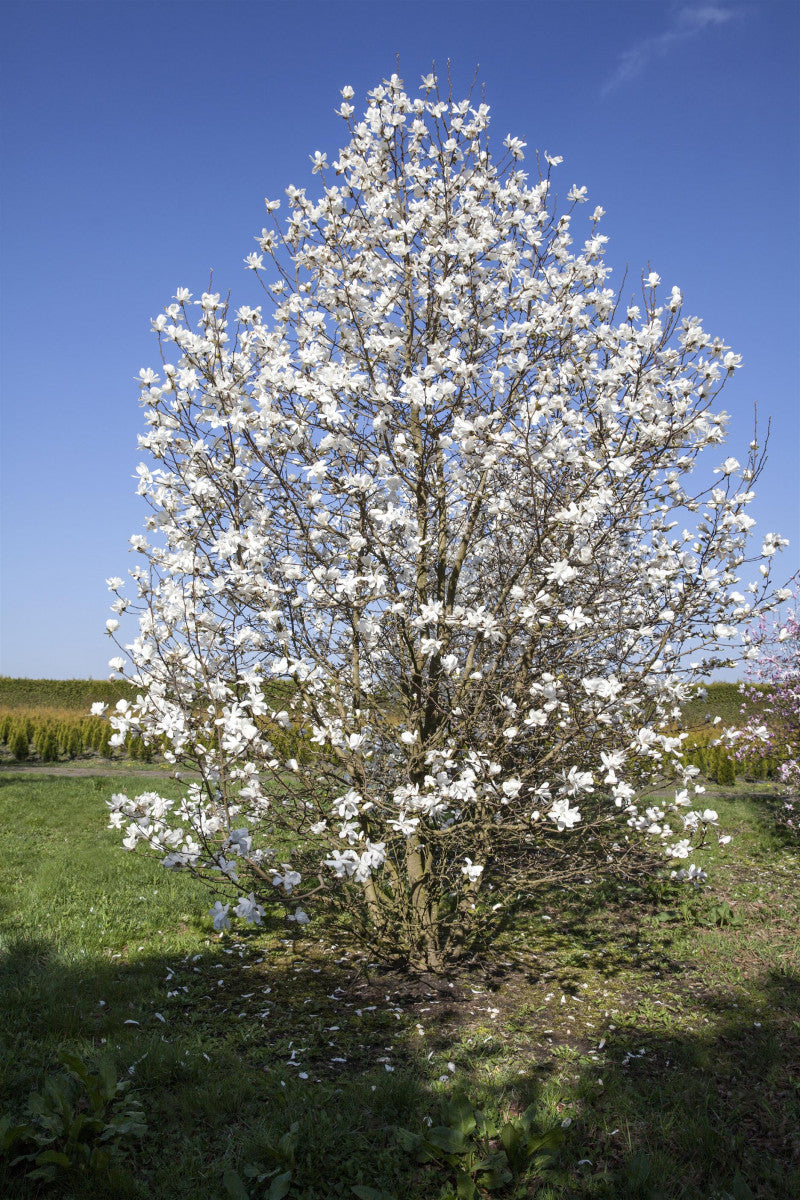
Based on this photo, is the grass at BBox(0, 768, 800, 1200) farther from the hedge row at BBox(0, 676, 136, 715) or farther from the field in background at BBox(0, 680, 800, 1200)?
the hedge row at BBox(0, 676, 136, 715)

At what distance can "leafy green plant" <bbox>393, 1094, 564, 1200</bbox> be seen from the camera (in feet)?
9.02

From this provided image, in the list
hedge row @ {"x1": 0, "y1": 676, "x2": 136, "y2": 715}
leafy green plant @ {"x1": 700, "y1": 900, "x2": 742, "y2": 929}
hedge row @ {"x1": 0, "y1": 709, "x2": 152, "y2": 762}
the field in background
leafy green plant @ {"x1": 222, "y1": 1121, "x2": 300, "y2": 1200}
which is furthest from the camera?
hedge row @ {"x1": 0, "y1": 676, "x2": 136, "y2": 715}

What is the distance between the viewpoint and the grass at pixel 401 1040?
2.87 m

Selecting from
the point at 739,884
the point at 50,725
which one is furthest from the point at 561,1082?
the point at 50,725

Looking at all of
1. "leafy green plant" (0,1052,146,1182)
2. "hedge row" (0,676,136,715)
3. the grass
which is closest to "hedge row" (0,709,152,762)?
"hedge row" (0,676,136,715)

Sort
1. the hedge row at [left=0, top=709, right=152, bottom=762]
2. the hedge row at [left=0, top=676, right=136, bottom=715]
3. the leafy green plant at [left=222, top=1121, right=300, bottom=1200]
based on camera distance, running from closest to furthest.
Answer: the leafy green plant at [left=222, top=1121, right=300, bottom=1200], the hedge row at [left=0, top=709, right=152, bottom=762], the hedge row at [left=0, top=676, right=136, bottom=715]

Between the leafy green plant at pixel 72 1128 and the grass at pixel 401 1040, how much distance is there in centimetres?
7

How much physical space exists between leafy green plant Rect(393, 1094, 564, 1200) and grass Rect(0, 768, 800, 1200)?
0.05 metres

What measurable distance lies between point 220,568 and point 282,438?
862 millimetres

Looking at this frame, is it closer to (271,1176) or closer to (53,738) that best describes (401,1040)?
(271,1176)

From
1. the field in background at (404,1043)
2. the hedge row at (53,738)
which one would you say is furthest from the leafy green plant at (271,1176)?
the hedge row at (53,738)

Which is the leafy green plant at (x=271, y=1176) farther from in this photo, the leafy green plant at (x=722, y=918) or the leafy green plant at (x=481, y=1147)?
the leafy green plant at (x=722, y=918)

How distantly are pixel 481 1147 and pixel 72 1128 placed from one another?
152 centimetres

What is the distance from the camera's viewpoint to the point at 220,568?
4.60 metres
